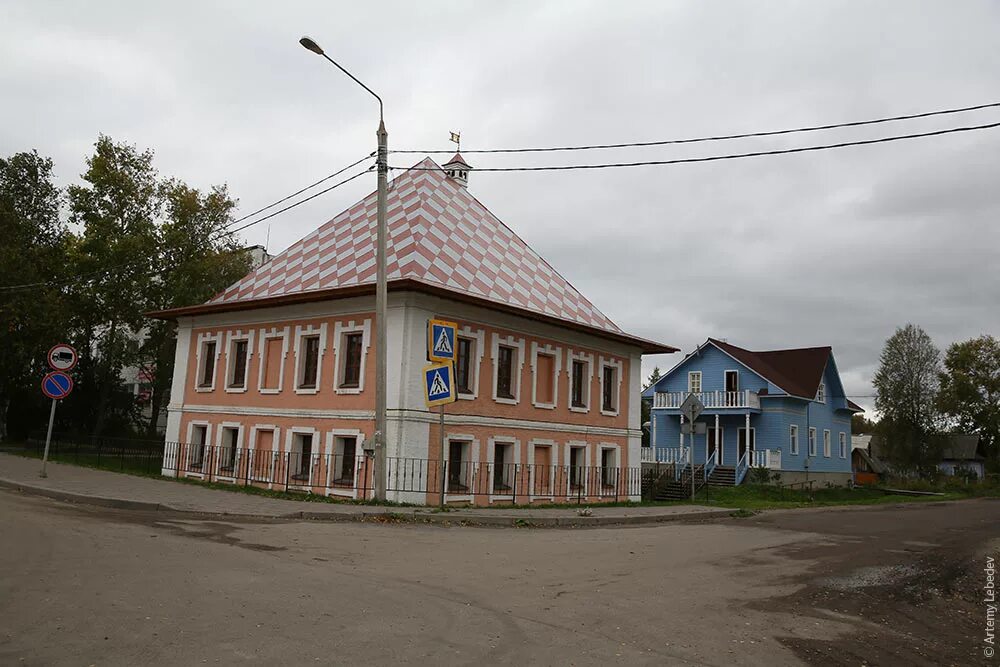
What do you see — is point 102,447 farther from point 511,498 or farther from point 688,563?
point 688,563

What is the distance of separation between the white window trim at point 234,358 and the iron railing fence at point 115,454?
124 inches

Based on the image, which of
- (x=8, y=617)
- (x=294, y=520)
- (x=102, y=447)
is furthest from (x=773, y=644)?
(x=102, y=447)

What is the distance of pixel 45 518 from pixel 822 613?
11.3m

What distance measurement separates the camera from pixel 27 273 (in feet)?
113

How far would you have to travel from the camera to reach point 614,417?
25516 millimetres

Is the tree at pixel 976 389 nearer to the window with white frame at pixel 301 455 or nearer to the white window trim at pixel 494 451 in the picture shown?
the white window trim at pixel 494 451

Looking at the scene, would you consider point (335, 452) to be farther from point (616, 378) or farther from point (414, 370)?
point (616, 378)

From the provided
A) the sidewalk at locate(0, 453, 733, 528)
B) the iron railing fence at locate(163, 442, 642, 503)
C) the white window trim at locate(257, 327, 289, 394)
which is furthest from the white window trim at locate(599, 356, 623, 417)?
the white window trim at locate(257, 327, 289, 394)

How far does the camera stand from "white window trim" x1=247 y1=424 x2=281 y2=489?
69.5ft

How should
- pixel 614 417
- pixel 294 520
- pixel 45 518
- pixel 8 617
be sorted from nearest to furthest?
1. pixel 8 617
2. pixel 45 518
3. pixel 294 520
4. pixel 614 417

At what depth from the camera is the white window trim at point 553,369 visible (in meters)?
22.5

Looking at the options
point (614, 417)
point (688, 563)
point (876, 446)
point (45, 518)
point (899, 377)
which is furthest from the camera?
point (876, 446)

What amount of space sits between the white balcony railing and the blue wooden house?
0.17ft

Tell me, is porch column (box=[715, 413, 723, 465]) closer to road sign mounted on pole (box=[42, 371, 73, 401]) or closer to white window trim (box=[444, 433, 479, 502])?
white window trim (box=[444, 433, 479, 502])
